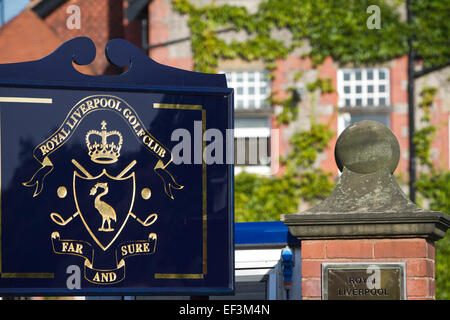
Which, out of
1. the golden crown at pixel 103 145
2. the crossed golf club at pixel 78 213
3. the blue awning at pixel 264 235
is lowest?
the blue awning at pixel 264 235

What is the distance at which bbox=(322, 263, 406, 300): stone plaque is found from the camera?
6434mm

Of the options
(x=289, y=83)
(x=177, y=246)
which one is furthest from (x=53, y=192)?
(x=289, y=83)

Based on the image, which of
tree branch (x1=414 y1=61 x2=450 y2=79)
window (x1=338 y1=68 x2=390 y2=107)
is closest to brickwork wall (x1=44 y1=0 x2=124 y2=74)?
window (x1=338 y1=68 x2=390 y2=107)

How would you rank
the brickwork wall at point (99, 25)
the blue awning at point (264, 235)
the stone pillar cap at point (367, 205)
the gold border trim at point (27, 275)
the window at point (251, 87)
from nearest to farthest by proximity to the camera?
the gold border trim at point (27, 275)
the stone pillar cap at point (367, 205)
the blue awning at point (264, 235)
the window at point (251, 87)
the brickwork wall at point (99, 25)

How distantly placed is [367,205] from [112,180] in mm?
1972

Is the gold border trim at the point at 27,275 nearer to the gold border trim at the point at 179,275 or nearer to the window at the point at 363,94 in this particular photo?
the gold border trim at the point at 179,275

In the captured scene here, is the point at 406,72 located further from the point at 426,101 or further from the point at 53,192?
the point at 53,192

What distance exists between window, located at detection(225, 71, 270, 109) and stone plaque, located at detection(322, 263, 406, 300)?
1116 centimetres

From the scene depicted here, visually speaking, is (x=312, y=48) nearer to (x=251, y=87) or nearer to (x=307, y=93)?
(x=307, y=93)

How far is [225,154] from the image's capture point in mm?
6402

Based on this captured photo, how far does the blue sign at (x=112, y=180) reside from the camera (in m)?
6.21

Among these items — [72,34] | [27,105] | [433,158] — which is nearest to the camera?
[27,105]

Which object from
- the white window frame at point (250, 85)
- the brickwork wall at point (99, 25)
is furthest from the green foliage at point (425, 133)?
the brickwork wall at point (99, 25)

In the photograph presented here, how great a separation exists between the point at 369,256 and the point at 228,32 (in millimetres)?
11750
